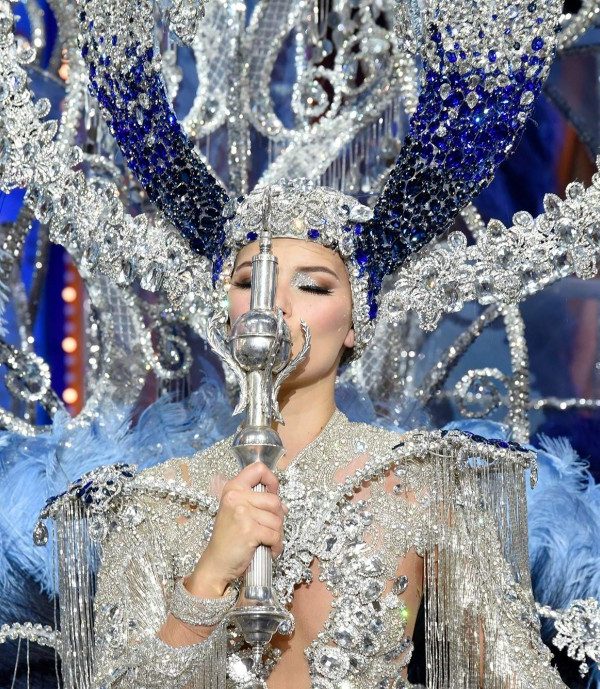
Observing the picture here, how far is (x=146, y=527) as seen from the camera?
8.61 feet

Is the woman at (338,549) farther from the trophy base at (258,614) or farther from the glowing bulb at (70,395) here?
the glowing bulb at (70,395)

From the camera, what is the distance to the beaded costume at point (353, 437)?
8.34 ft

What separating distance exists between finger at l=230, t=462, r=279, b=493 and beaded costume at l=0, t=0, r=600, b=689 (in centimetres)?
30

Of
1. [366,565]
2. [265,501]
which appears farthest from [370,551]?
[265,501]

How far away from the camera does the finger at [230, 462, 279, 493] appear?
85.4 inches

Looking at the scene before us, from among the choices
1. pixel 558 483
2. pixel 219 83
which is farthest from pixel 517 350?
pixel 219 83

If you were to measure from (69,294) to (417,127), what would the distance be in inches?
52.5

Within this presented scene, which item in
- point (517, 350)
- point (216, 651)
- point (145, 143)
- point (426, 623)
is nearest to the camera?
point (216, 651)

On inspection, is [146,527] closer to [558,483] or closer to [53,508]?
[53,508]

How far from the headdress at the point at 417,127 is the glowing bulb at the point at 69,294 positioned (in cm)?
98

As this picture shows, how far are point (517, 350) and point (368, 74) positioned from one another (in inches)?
30.0

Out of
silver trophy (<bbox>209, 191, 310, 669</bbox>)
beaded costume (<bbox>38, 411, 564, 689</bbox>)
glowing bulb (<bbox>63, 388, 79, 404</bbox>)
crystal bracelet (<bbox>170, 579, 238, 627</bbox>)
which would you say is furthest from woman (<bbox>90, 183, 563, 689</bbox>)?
glowing bulb (<bbox>63, 388, 79, 404</bbox>)

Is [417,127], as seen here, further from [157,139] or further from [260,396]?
[260,396]

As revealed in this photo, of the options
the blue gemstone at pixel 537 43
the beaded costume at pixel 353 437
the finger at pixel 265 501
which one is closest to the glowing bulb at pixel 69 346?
the beaded costume at pixel 353 437
